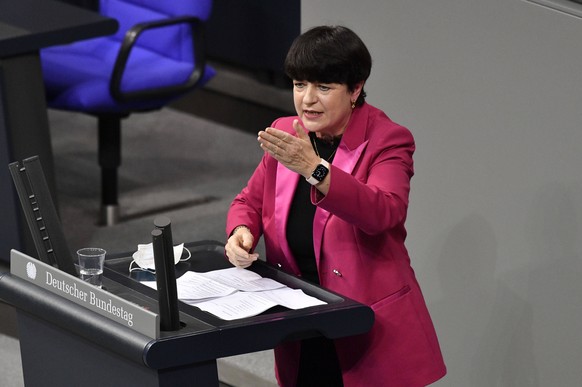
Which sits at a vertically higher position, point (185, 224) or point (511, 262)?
point (511, 262)

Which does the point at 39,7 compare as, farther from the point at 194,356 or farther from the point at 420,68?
the point at 194,356

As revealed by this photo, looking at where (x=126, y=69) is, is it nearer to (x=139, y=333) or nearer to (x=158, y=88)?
(x=158, y=88)

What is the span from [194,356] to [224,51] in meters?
4.96

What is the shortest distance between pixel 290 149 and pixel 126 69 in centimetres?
337

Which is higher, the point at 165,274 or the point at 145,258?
the point at 165,274

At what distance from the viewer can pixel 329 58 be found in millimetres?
2812

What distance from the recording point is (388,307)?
114 inches

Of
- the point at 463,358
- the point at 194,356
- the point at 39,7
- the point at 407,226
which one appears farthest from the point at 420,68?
the point at 39,7

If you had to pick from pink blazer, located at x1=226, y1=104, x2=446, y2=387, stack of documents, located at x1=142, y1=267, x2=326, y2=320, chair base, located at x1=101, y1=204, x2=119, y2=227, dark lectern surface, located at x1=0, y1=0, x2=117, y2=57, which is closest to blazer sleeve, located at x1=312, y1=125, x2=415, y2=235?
pink blazer, located at x1=226, y1=104, x2=446, y2=387

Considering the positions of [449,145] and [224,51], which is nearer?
[449,145]

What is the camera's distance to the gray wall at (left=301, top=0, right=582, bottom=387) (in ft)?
11.0

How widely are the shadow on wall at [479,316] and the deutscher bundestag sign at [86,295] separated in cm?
137

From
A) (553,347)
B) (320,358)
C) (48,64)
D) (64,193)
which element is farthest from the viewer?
(64,193)

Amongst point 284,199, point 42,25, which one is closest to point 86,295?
point 284,199
